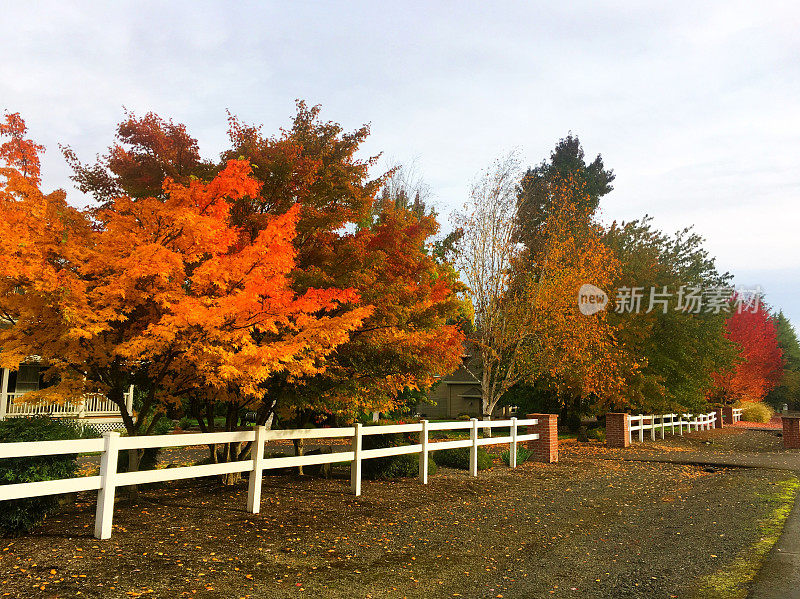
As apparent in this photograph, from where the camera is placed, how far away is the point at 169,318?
24.1 ft

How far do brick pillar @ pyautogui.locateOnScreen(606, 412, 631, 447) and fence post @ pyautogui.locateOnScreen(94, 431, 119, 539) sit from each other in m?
18.7

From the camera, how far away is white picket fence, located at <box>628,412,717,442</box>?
949 inches

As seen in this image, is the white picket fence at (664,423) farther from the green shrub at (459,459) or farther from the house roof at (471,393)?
the house roof at (471,393)

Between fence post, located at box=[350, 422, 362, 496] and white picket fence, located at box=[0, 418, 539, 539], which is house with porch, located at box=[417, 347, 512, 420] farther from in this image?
fence post, located at box=[350, 422, 362, 496]

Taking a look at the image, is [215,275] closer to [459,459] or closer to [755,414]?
[459,459]

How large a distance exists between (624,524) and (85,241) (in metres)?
8.70

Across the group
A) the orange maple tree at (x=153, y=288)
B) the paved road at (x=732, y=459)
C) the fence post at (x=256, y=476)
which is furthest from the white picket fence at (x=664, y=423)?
the orange maple tree at (x=153, y=288)

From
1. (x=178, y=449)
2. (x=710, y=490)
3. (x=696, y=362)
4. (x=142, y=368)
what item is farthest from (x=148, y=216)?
(x=696, y=362)

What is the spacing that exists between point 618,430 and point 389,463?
493 inches

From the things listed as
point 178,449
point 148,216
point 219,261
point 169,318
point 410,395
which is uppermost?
point 148,216

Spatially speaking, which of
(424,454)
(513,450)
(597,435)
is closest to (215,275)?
(424,454)

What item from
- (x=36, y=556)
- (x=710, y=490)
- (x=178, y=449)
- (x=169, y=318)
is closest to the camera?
(x=36, y=556)

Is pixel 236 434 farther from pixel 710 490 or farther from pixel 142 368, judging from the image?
pixel 710 490

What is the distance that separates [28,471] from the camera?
659 centimetres
